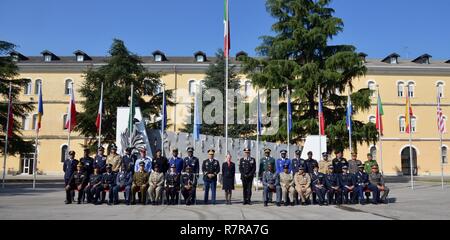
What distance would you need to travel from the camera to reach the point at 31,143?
83.8 feet

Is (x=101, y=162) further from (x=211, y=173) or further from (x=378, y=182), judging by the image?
(x=378, y=182)

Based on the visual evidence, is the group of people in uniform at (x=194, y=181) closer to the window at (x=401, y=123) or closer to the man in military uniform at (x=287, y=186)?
the man in military uniform at (x=287, y=186)

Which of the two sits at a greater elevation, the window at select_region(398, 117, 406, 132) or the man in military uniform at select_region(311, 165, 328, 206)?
the window at select_region(398, 117, 406, 132)

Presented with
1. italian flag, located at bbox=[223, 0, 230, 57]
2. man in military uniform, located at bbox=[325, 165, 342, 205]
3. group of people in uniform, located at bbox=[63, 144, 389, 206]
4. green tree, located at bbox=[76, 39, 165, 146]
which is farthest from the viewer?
green tree, located at bbox=[76, 39, 165, 146]

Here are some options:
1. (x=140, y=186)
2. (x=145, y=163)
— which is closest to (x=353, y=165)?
(x=145, y=163)

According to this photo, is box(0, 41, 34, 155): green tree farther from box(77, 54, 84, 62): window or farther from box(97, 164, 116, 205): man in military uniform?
box(77, 54, 84, 62): window

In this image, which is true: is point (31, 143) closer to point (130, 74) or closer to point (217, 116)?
point (130, 74)

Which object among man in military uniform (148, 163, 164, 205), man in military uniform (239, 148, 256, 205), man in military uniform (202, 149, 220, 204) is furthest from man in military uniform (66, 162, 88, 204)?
man in military uniform (239, 148, 256, 205)

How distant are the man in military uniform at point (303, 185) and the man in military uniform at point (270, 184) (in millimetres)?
541

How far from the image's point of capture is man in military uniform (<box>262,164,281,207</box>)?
1162 cm

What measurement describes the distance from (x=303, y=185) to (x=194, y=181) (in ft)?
10.4

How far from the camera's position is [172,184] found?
11695mm
